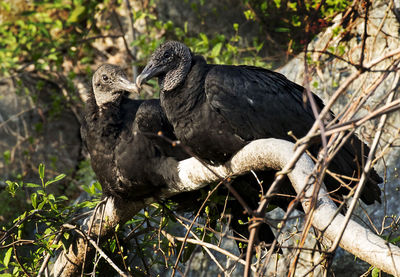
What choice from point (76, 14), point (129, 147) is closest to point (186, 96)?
point (129, 147)

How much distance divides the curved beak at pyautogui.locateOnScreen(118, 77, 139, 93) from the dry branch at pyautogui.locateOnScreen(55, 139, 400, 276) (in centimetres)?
63

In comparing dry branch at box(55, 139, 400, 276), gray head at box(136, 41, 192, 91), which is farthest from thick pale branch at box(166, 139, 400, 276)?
gray head at box(136, 41, 192, 91)

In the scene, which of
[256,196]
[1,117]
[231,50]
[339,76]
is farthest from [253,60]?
[1,117]

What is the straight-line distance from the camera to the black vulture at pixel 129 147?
2.92 m

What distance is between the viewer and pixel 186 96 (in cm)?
274

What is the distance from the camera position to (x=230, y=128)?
8.77ft

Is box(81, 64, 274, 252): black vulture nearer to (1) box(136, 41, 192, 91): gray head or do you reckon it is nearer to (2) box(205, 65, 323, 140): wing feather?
(1) box(136, 41, 192, 91): gray head

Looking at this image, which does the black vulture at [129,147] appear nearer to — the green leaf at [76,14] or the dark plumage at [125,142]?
the dark plumage at [125,142]

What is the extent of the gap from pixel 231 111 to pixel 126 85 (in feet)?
2.63

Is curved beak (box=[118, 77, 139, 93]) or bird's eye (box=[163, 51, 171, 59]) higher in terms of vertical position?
bird's eye (box=[163, 51, 171, 59])

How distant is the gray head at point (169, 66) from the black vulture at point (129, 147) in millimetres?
162

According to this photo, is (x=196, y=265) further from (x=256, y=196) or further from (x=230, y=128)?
(x=230, y=128)

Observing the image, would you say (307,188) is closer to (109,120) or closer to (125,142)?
(125,142)

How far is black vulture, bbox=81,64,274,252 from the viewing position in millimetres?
2918
